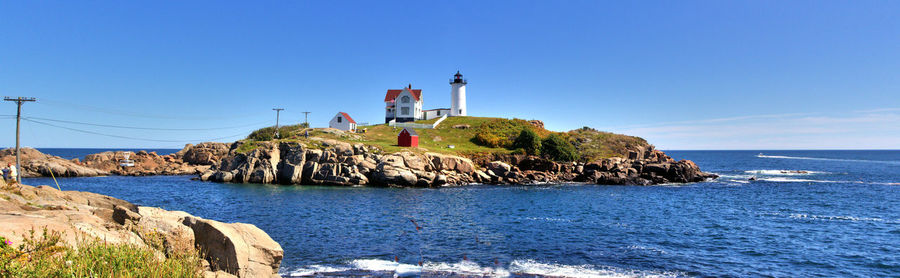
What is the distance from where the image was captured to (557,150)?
2736 inches

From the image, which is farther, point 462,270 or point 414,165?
point 414,165

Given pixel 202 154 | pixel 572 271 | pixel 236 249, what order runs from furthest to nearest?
1. pixel 202 154
2. pixel 572 271
3. pixel 236 249

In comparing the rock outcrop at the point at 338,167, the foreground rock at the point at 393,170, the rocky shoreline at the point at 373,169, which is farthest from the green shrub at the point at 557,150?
the rock outcrop at the point at 338,167

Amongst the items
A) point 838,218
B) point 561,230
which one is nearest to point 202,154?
point 561,230

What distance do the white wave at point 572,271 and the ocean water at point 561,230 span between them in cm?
5

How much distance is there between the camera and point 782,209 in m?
35.6

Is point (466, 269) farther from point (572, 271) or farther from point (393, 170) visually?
point (393, 170)

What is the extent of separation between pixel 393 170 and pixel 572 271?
3733 centimetres

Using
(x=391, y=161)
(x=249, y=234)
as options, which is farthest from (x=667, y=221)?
(x=391, y=161)

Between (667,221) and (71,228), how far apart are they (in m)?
30.4

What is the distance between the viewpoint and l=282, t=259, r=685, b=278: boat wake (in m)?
16.9

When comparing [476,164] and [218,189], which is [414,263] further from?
[476,164]

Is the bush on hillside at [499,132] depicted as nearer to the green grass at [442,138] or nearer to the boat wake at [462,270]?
the green grass at [442,138]

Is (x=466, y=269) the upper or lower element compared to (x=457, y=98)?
lower
